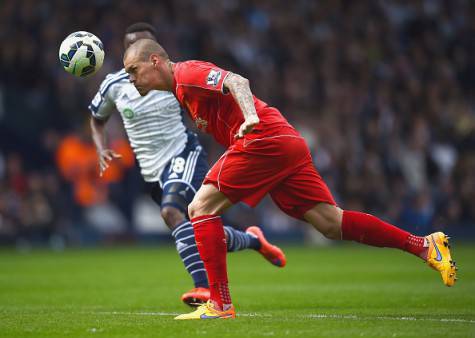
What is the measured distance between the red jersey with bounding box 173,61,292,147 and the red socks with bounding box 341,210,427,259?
987mm

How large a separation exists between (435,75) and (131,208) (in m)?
8.14

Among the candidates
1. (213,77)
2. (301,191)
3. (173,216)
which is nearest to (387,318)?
(301,191)

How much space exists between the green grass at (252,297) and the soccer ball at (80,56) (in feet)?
7.48

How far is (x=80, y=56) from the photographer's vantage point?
30.2 ft

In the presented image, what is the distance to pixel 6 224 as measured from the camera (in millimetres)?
21250

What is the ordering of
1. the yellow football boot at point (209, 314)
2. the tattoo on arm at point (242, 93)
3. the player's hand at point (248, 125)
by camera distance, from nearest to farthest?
the player's hand at point (248, 125)
the tattoo on arm at point (242, 93)
the yellow football boot at point (209, 314)

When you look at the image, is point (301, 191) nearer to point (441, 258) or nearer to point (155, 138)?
point (441, 258)

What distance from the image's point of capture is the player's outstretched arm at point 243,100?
6.98 metres

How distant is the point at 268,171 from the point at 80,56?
256cm

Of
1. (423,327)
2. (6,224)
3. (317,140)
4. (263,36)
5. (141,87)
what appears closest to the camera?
(423,327)

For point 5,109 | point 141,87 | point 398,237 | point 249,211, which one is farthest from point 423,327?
point 5,109

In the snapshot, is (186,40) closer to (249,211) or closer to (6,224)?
(249,211)

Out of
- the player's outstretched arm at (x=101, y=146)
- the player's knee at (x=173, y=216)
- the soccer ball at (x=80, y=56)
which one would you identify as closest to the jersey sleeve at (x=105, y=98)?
the player's outstretched arm at (x=101, y=146)

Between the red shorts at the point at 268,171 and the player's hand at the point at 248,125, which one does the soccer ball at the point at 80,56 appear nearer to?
the red shorts at the point at 268,171
